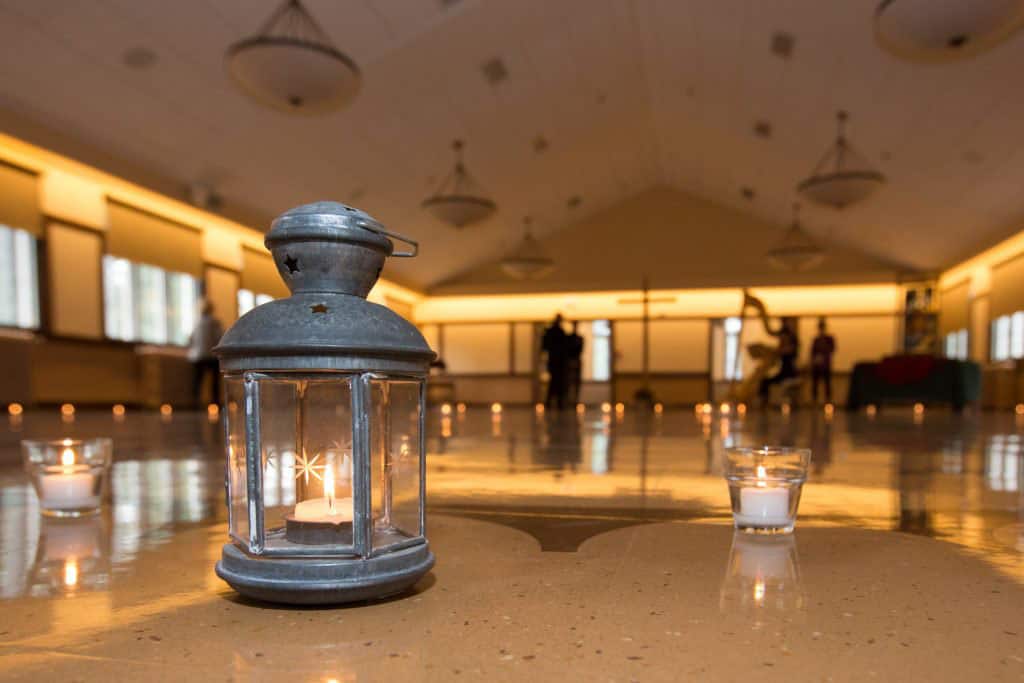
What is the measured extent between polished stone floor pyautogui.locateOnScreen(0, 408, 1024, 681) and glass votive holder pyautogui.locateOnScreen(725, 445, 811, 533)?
44 mm

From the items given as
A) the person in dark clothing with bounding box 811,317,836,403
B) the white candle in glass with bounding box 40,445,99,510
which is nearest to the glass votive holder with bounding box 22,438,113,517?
the white candle in glass with bounding box 40,445,99,510

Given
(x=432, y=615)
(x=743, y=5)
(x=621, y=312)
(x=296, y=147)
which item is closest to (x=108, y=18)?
(x=296, y=147)

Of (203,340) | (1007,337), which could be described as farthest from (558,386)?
(1007,337)

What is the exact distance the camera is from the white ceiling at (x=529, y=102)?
7.20 metres

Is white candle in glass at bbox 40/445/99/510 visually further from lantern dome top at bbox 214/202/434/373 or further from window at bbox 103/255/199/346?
window at bbox 103/255/199/346

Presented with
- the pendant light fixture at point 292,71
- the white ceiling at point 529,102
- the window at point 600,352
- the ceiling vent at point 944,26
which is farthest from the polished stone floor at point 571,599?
the window at point 600,352

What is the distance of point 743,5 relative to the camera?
28.3ft

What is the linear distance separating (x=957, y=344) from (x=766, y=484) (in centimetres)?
1840

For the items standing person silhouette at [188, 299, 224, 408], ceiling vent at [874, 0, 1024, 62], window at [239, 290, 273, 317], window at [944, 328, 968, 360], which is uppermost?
ceiling vent at [874, 0, 1024, 62]

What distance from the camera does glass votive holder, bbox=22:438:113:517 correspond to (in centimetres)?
133

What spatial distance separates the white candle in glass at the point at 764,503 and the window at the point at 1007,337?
48.1ft

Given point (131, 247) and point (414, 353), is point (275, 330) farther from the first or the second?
point (131, 247)

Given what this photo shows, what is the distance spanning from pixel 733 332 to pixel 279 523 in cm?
1832

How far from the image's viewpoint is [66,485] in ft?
4.38
